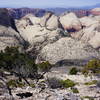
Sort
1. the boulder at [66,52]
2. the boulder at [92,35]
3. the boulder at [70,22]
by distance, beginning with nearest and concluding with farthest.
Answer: the boulder at [66,52]
the boulder at [92,35]
the boulder at [70,22]

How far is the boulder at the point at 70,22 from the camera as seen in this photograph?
19038cm

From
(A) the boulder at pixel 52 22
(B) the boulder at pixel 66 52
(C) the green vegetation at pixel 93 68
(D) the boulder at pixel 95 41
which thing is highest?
(C) the green vegetation at pixel 93 68

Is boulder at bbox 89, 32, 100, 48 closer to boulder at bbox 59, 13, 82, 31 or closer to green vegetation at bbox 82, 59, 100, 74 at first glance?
boulder at bbox 59, 13, 82, 31

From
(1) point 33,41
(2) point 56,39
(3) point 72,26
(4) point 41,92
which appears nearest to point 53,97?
(4) point 41,92

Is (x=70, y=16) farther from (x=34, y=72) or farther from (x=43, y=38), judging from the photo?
(x=34, y=72)

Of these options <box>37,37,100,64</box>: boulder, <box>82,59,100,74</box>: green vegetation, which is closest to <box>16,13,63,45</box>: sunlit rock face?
<box>37,37,100,64</box>: boulder

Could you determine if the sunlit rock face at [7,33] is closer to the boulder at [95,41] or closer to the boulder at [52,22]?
the boulder at [52,22]

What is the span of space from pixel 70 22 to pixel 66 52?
81487 millimetres

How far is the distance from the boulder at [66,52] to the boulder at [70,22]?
68328 mm

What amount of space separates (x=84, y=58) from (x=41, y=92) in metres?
90.2

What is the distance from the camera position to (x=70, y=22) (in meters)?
195

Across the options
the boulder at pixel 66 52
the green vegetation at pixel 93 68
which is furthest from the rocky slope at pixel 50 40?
the green vegetation at pixel 93 68

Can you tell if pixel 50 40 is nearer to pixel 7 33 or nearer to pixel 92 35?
pixel 7 33

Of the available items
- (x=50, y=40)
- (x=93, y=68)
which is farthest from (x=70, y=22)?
(x=93, y=68)
